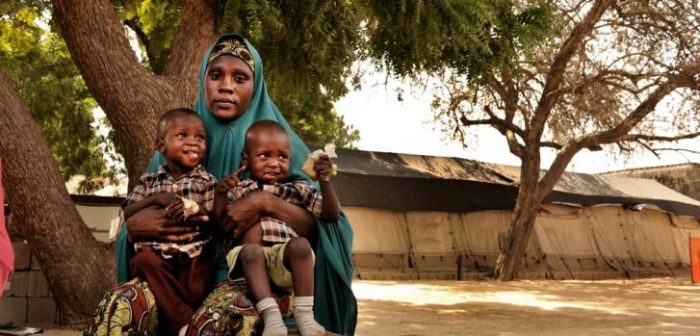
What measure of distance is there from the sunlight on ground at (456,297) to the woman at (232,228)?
8601mm

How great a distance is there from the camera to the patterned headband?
9.09ft

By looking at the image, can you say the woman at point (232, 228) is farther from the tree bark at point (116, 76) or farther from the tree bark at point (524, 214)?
the tree bark at point (524, 214)

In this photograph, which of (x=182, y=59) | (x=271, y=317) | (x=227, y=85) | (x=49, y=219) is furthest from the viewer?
(x=182, y=59)

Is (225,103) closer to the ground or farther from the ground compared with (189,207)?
farther from the ground

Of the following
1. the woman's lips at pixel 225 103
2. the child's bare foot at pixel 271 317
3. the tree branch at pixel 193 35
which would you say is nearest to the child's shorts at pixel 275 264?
the child's bare foot at pixel 271 317

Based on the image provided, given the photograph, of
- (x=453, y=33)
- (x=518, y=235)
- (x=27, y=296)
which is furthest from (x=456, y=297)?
(x=27, y=296)

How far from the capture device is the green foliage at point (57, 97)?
16.0 m

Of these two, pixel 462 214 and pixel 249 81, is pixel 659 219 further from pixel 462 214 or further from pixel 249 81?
pixel 249 81

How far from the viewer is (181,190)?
2.50m

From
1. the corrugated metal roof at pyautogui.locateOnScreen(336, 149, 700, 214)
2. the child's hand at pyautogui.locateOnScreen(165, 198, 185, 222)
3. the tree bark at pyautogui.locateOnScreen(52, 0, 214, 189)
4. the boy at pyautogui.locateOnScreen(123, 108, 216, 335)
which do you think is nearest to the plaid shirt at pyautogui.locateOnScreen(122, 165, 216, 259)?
the boy at pyautogui.locateOnScreen(123, 108, 216, 335)

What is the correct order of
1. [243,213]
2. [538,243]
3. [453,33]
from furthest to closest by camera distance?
1. [538,243]
2. [453,33]
3. [243,213]

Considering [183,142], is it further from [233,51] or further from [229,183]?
[233,51]

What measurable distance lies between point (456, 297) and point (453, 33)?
5829 mm

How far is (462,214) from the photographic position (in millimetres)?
18078
